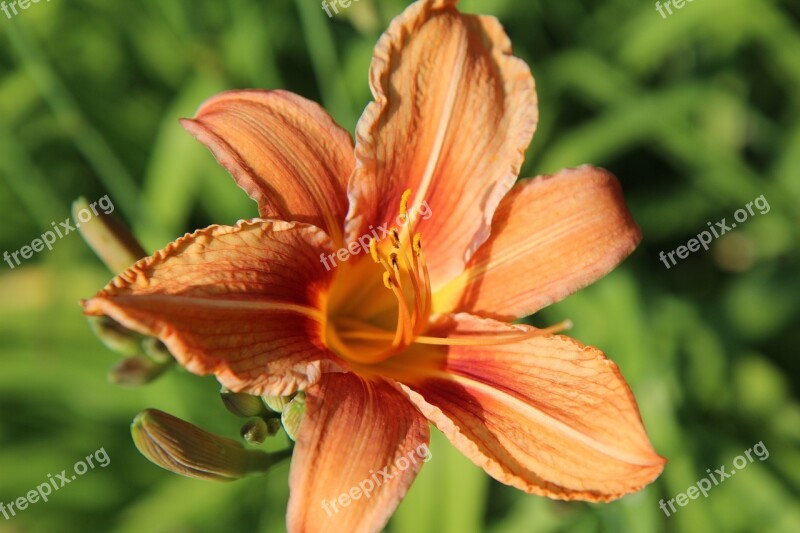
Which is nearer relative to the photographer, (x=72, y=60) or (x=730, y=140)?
(x=72, y=60)

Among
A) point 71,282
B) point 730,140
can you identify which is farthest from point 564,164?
point 71,282

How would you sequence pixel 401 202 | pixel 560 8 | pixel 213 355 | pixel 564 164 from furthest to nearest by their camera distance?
pixel 560 8 < pixel 564 164 < pixel 401 202 < pixel 213 355

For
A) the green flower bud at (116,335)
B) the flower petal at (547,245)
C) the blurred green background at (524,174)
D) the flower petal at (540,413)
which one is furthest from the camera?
the blurred green background at (524,174)

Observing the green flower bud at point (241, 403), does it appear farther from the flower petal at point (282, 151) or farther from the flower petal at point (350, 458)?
the flower petal at point (282, 151)

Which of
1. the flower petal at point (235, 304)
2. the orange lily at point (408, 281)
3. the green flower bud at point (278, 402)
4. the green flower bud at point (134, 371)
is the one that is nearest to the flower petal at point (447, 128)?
the orange lily at point (408, 281)

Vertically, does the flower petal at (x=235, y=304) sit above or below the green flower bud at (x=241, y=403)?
above

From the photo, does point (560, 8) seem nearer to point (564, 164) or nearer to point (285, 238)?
point (564, 164)

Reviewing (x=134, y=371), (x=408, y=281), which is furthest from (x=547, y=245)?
(x=134, y=371)
